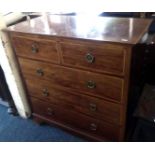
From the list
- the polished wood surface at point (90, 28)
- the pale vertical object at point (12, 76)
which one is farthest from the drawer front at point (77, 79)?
the polished wood surface at point (90, 28)

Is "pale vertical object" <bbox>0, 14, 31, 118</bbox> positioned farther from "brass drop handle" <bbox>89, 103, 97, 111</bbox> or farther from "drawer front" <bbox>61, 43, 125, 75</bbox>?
"brass drop handle" <bbox>89, 103, 97, 111</bbox>

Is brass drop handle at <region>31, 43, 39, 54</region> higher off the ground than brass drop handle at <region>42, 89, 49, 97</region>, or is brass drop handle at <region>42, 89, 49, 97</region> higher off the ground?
brass drop handle at <region>31, 43, 39, 54</region>

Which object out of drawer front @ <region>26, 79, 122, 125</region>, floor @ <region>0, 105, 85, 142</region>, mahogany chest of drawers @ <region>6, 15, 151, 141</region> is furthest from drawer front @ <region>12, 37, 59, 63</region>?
floor @ <region>0, 105, 85, 142</region>

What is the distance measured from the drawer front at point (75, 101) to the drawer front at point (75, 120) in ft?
0.16

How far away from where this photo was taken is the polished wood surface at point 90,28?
103cm

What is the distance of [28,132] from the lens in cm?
167

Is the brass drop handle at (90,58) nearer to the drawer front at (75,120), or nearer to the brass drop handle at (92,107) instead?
the brass drop handle at (92,107)

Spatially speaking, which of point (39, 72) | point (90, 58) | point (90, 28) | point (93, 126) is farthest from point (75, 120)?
point (90, 28)

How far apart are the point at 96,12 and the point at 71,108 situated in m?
0.75

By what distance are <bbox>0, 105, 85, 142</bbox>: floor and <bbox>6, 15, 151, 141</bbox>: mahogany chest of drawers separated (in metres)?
0.09

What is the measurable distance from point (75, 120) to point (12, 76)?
2.05 ft

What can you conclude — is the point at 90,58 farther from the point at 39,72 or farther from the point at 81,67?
the point at 39,72

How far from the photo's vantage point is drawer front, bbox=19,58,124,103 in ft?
3.69

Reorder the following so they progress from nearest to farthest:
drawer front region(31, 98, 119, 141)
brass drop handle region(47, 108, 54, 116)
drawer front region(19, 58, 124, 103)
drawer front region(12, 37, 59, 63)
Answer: drawer front region(19, 58, 124, 103)
drawer front region(12, 37, 59, 63)
drawer front region(31, 98, 119, 141)
brass drop handle region(47, 108, 54, 116)
